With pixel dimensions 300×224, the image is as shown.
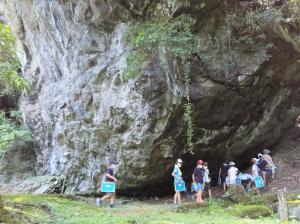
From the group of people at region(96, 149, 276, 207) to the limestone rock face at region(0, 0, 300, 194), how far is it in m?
1.18

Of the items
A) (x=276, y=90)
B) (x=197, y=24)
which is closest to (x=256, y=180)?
(x=276, y=90)

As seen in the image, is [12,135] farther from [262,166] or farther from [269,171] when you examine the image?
[269,171]

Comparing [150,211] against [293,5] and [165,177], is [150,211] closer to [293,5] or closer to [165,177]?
[165,177]

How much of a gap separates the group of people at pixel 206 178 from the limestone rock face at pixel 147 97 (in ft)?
3.86

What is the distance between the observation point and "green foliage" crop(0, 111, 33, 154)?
2023 cm

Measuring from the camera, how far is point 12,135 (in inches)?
797

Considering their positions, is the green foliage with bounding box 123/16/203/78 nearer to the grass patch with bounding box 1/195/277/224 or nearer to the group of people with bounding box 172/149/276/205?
the group of people with bounding box 172/149/276/205

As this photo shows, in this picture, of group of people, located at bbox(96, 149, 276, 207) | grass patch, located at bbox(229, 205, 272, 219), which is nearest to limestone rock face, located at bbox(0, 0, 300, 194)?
group of people, located at bbox(96, 149, 276, 207)

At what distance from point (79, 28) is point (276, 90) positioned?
891cm

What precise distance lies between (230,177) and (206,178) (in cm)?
120

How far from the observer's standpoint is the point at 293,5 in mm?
14109

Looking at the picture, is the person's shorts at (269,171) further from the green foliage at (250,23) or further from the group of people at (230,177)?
the green foliage at (250,23)

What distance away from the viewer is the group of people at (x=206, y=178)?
12466 mm

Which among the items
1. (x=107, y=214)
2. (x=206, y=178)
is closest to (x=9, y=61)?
(x=107, y=214)
